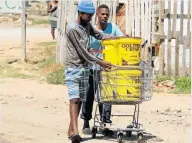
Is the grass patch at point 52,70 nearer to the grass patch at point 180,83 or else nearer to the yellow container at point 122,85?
the grass patch at point 180,83

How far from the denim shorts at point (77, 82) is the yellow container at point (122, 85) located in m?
0.26

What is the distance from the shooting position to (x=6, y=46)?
18.8 meters

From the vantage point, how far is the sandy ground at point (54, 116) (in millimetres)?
8164

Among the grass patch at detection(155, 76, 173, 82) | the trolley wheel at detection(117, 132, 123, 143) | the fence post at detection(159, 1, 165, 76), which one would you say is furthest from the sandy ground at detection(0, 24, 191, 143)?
the fence post at detection(159, 1, 165, 76)

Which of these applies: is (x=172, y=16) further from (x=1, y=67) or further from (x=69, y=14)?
(x=1, y=67)

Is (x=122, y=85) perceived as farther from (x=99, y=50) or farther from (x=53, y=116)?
(x=53, y=116)

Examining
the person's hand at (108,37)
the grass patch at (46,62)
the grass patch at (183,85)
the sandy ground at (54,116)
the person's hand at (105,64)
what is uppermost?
the person's hand at (108,37)

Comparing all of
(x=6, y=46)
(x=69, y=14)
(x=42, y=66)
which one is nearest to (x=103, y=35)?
(x=69, y=14)

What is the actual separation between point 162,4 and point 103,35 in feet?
16.1

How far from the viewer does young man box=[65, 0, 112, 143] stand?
7559 millimetres

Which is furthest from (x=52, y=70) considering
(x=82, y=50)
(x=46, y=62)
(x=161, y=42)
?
(x=82, y=50)

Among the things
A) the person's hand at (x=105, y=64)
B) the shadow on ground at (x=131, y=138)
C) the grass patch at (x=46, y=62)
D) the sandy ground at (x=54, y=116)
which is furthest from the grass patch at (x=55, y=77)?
the person's hand at (x=105, y=64)

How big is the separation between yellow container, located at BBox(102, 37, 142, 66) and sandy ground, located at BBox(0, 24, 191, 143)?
1.06m

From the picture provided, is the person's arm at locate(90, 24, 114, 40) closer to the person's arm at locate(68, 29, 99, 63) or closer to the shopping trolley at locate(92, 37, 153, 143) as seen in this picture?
the person's arm at locate(68, 29, 99, 63)
